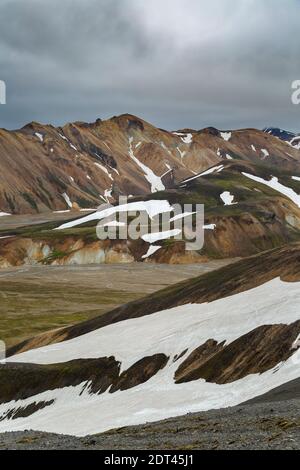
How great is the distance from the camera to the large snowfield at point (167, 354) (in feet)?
140

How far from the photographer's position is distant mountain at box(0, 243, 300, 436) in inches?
1746

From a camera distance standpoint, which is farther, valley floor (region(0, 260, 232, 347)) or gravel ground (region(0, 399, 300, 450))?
valley floor (region(0, 260, 232, 347))

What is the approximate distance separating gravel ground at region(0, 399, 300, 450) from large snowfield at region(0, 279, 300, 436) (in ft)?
30.8

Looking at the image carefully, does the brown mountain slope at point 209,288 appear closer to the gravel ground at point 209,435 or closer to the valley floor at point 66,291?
the valley floor at point 66,291

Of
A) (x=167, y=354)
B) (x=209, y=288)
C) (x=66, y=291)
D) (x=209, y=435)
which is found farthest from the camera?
(x=66, y=291)

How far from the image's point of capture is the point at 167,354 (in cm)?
5656

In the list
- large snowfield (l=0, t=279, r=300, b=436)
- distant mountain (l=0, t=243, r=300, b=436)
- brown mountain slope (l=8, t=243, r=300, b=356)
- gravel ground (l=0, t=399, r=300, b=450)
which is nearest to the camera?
gravel ground (l=0, t=399, r=300, b=450)

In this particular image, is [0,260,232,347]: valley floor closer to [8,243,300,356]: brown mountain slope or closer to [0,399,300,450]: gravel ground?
[8,243,300,356]: brown mountain slope

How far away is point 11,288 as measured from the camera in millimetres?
163000

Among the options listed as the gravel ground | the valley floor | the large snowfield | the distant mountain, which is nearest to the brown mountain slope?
the distant mountain

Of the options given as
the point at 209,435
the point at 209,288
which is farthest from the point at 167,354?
the point at 209,435

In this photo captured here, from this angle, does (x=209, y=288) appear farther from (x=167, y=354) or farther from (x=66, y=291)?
(x=66, y=291)

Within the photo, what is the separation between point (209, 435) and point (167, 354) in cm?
3105
